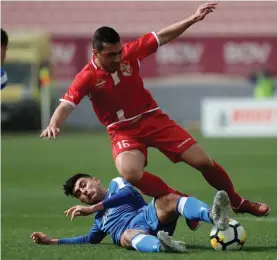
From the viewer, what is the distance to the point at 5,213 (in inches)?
468

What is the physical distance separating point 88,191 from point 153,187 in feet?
1.87

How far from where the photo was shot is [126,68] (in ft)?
29.3

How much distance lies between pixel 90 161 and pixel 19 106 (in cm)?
1107

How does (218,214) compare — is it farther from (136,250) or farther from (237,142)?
(237,142)

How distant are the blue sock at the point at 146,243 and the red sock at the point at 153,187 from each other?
44 cm

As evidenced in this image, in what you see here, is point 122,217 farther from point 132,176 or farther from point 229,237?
point 229,237

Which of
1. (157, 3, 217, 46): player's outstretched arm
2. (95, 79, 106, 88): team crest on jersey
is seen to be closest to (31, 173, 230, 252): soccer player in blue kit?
(95, 79, 106, 88): team crest on jersey

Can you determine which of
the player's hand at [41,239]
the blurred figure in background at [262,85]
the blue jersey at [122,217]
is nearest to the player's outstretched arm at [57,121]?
the blue jersey at [122,217]

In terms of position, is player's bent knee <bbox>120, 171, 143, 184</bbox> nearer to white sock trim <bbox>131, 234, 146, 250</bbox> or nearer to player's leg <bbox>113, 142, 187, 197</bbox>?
player's leg <bbox>113, 142, 187, 197</bbox>

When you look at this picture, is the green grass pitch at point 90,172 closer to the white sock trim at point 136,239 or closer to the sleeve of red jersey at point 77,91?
the white sock trim at point 136,239

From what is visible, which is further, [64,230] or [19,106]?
[19,106]

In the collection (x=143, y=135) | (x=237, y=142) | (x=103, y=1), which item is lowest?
(x=237, y=142)

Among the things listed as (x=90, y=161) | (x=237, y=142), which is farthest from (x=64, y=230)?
(x=237, y=142)

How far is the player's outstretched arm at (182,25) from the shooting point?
9086 millimetres
